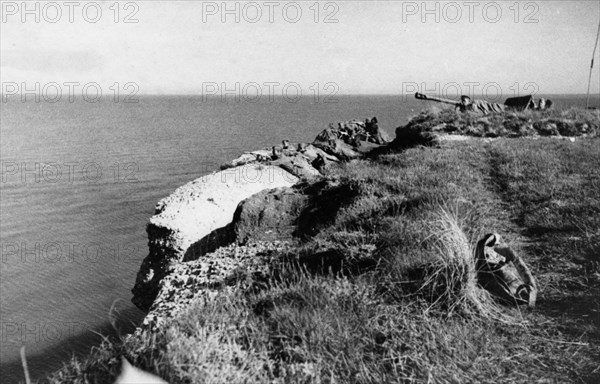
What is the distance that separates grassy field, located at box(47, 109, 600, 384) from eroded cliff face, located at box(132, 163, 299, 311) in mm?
3189

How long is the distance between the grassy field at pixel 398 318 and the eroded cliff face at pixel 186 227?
3.19 metres

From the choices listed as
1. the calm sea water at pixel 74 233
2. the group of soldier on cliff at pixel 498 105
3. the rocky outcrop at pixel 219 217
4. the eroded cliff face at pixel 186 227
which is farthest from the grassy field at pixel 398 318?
the group of soldier on cliff at pixel 498 105

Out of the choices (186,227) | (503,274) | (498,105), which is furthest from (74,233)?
(498,105)

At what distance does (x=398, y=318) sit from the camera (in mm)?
3713

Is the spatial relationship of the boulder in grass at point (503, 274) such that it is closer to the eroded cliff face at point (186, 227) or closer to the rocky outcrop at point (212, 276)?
the rocky outcrop at point (212, 276)

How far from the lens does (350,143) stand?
20.9 meters

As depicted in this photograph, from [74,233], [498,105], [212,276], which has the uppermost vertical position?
[498,105]

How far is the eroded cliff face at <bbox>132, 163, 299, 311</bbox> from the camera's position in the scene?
820 cm

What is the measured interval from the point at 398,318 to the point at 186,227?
585cm

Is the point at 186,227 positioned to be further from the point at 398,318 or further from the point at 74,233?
the point at 74,233

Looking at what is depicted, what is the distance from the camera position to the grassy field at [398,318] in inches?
123

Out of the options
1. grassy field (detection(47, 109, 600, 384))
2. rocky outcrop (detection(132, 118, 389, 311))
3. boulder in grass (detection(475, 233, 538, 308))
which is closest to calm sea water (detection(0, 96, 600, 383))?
grassy field (detection(47, 109, 600, 384))

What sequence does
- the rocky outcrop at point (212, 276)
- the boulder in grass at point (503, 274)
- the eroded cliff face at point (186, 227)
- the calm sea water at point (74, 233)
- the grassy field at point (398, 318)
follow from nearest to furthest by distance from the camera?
1. the grassy field at point (398, 318)
2. the boulder in grass at point (503, 274)
3. the rocky outcrop at point (212, 276)
4. the eroded cliff face at point (186, 227)
5. the calm sea water at point (74, 233)

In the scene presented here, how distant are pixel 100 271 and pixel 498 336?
14.2 meters
